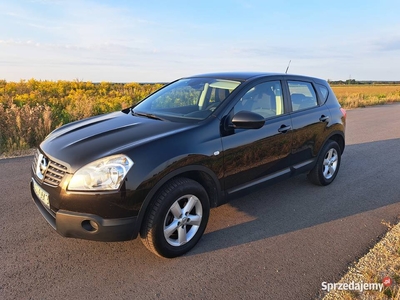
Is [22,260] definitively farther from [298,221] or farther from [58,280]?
[298,221]

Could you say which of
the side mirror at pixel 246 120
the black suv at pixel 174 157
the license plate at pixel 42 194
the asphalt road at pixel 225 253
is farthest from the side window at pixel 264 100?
the license plate at pixel 42 194

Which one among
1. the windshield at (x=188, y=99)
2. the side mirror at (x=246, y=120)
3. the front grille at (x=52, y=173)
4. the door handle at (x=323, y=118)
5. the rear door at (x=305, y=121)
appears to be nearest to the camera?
the front grille at (x=52, y=173)

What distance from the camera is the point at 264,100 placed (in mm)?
3975

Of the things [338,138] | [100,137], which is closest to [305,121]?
[338,138]

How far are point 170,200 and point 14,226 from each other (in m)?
1.93

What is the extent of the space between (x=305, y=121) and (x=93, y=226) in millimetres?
3102

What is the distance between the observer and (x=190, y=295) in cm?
254

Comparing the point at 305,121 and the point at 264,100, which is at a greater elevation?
the point at 264,100

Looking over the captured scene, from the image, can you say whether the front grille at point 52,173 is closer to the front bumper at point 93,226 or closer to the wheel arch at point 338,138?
the front bumper at point 93,226

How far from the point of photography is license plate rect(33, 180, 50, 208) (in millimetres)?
2829

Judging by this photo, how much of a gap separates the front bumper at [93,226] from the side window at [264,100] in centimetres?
175

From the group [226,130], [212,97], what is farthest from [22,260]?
[212,97]

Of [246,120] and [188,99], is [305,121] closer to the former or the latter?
[246,120]

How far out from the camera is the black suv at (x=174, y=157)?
2.64 metres
